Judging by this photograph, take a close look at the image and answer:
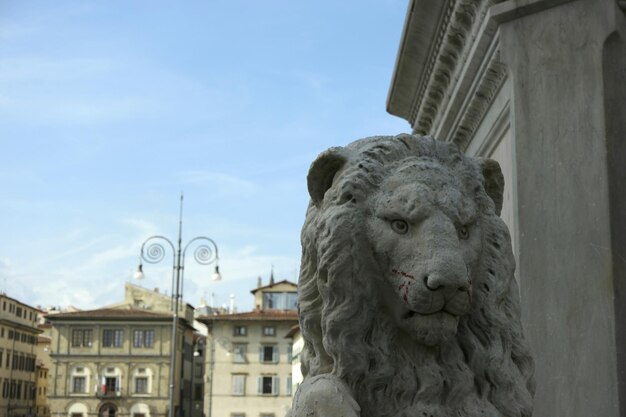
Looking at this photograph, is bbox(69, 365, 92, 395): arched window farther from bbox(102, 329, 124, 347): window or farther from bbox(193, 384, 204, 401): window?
bbox(193, 384, 204, 401): window

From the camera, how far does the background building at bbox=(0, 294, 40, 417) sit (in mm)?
72875

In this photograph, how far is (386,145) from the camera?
300cm

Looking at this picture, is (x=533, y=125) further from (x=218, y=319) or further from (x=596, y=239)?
(x=218, y=319)

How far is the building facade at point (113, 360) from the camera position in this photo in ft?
211

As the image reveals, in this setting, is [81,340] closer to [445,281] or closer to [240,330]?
[240,330]

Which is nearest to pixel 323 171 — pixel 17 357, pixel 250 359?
pixel 250 359

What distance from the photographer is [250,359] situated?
197ft

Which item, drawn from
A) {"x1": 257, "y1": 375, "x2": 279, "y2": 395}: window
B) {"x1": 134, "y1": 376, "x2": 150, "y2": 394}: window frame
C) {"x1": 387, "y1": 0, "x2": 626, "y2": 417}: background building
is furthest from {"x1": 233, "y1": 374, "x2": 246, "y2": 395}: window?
{"x1": 387, "y1": 0, "x2": 626, "y2": 417}: background building

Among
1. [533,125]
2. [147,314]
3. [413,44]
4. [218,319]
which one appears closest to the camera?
[533,125]

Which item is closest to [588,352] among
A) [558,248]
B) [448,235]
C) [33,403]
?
→ [558,248]

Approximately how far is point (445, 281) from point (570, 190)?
2180 mm

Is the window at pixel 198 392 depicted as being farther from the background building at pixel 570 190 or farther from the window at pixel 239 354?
the background building at pixel 570 190

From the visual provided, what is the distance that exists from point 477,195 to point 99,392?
2545 inches

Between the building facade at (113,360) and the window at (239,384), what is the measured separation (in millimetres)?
6102
